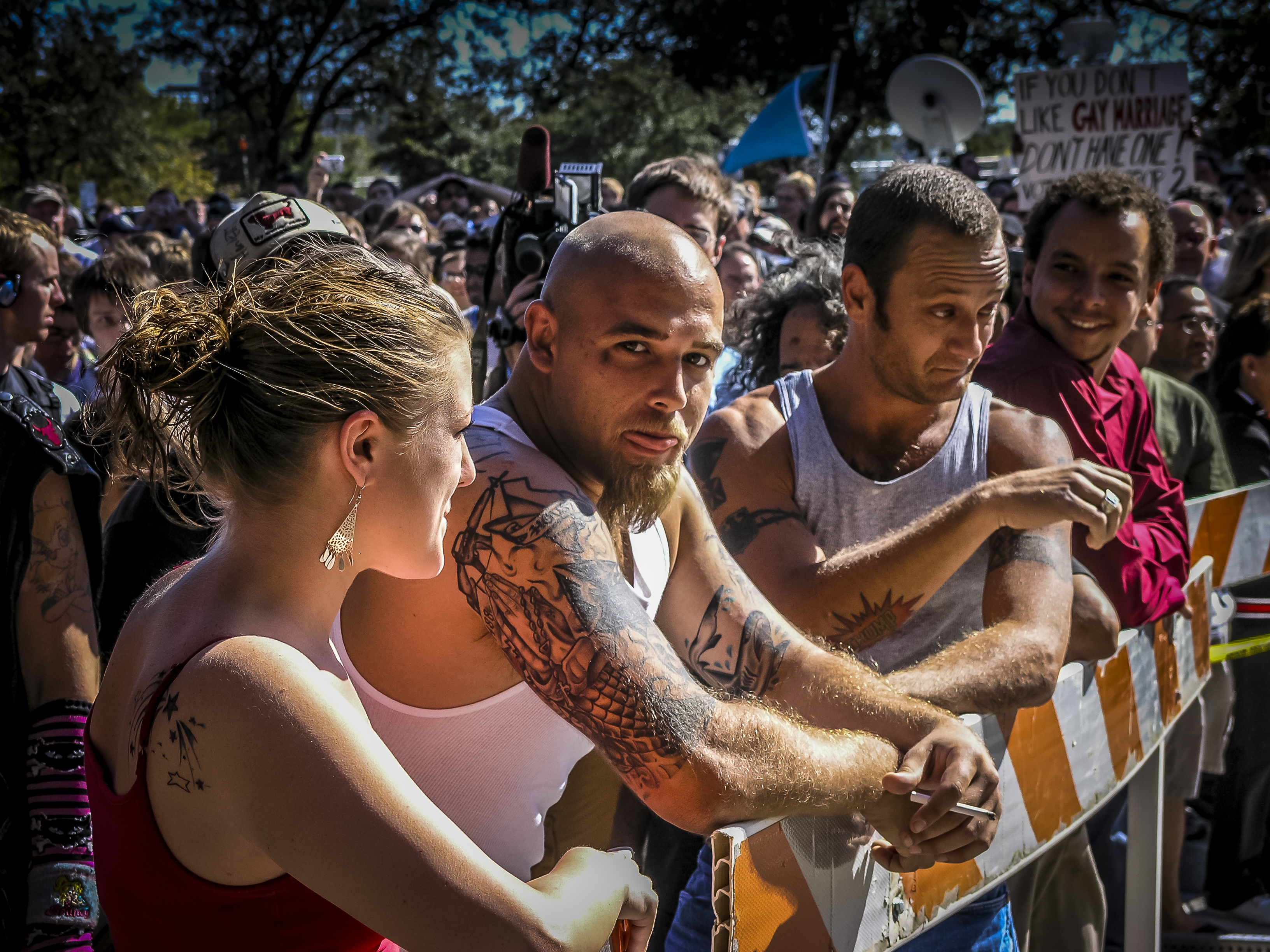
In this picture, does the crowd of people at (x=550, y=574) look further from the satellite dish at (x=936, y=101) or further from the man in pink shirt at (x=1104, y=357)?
the satellite dish at (x=936, y=101)

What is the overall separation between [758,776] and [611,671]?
0.29 metres

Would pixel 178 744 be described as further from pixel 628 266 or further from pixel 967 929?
pixel 967 929

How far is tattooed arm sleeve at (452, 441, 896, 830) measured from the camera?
175 centimetres

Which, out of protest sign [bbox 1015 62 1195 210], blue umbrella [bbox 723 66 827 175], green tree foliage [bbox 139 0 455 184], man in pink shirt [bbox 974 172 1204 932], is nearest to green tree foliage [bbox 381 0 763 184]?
green tree foliage [bbox 139 0 455 184]

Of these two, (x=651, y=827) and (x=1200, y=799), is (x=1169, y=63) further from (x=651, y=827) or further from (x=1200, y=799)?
(x=651, y=827)

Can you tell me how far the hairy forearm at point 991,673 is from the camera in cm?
238

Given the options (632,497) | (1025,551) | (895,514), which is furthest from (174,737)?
(1025,551)

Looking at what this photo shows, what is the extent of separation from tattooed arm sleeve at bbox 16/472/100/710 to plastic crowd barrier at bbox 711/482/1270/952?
1474mm

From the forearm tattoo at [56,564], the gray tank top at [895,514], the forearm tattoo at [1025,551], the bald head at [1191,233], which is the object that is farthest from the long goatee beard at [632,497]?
the bald head at [1191,233]

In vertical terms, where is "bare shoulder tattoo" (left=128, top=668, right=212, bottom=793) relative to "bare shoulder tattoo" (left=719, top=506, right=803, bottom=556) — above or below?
above

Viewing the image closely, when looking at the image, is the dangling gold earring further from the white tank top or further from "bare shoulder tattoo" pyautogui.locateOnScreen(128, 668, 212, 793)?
the white tank top

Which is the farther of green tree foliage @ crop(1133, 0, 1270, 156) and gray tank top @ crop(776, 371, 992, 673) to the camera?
green tree foliage @ crop(1133, 0, 1270, 156)

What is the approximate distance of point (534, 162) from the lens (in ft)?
11.4

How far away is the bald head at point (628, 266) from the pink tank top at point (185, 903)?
106cm
